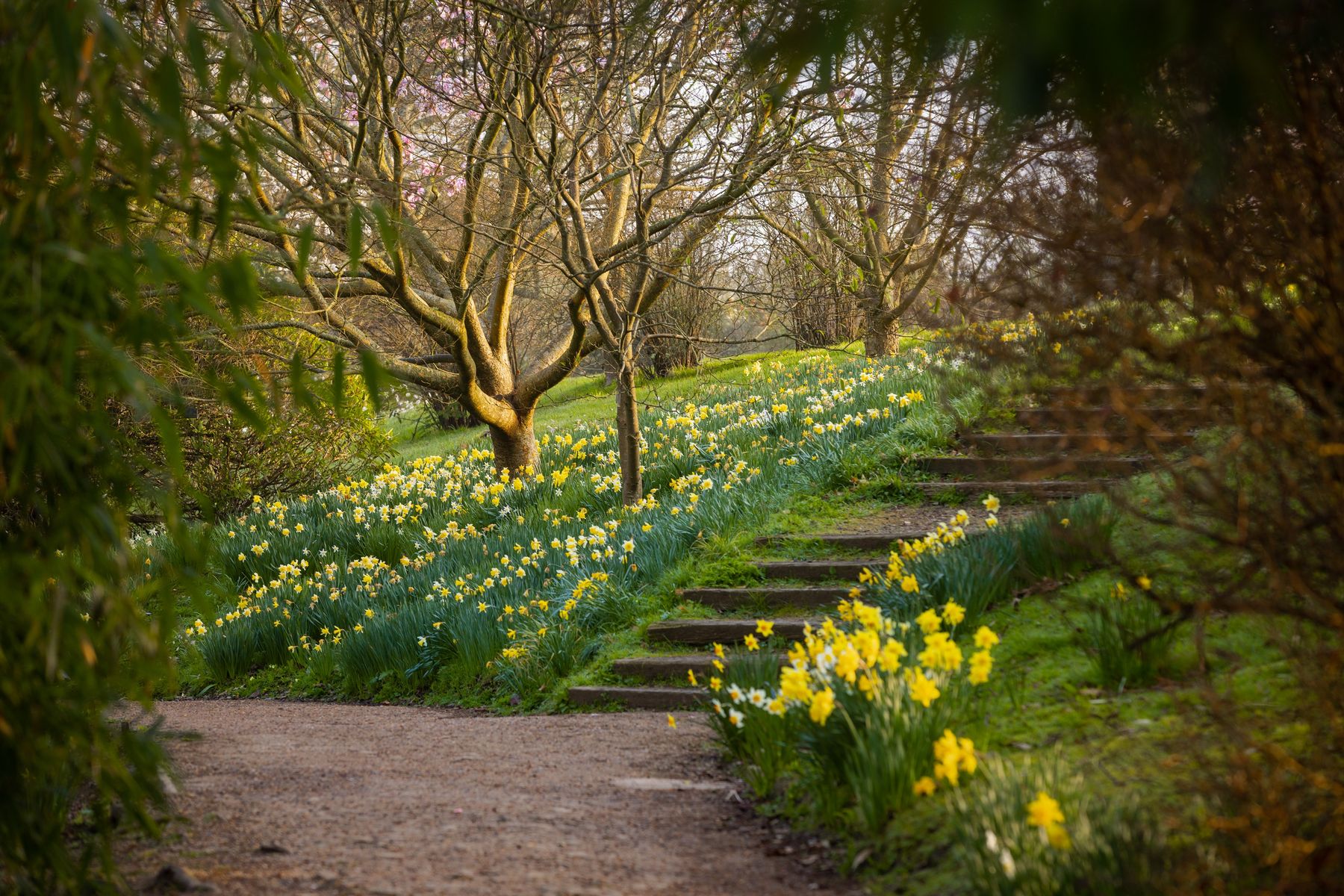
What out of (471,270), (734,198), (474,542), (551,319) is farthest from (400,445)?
(734,198)

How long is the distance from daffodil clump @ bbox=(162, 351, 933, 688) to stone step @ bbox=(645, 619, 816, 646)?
0.44 meters

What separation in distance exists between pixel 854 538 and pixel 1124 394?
140 inches

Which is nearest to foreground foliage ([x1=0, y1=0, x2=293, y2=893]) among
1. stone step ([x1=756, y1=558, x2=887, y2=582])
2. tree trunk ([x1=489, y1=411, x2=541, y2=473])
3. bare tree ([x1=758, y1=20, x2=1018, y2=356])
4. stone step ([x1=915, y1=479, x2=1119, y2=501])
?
bare tree ([x1=758, y1=20, x2=1018, y2=356])

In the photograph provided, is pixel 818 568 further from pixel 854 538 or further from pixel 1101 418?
pixel 1101 418

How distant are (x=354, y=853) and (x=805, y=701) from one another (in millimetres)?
1432

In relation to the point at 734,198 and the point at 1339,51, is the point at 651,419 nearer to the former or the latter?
the point at 734,198

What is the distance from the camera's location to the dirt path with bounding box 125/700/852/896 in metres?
2.80

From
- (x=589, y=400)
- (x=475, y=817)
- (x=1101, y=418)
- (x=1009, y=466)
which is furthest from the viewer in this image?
(x=589, y=400)

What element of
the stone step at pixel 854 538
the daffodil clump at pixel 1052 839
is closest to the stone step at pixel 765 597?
the stone step at pixel 854 538

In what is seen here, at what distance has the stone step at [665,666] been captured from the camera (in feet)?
17.5

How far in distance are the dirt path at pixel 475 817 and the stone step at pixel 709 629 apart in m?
0.66

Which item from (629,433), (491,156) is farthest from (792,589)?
(491,156)

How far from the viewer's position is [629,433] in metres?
7.92

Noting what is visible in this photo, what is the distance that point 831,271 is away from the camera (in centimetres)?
802
